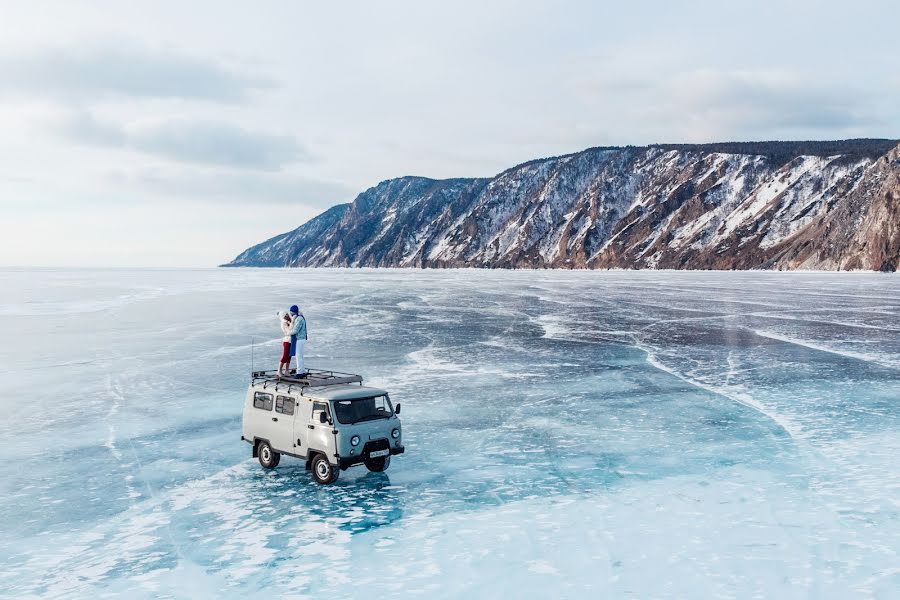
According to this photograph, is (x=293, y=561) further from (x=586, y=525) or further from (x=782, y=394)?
(x=782, y=394)

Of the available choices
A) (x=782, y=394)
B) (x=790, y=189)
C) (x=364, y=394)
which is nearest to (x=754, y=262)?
(x=790, y=189)

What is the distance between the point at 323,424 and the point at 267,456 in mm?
2194

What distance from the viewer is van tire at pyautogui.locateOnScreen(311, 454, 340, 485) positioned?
496 inches

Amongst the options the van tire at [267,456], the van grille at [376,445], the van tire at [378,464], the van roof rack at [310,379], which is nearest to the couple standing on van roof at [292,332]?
the van roof rack at [310,379]

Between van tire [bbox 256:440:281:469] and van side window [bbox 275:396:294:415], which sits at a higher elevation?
van side window [bbox 275:396:294:415]

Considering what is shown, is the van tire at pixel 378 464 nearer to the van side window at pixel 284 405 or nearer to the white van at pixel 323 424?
the white van at pixel 323 424

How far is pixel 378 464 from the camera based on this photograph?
13438mm

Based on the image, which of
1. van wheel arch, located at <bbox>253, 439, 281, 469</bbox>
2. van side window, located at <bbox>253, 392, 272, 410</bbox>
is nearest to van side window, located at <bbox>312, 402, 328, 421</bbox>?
van side window, located at <bbox>253, 392, 272, 410</bbox>

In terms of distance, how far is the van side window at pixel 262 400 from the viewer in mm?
13602

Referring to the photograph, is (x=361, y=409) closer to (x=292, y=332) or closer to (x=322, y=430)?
(x=322, y=430)

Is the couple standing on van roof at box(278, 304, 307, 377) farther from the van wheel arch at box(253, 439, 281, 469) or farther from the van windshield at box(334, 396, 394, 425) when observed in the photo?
the van windshield at box(334, 396, 394, 425)

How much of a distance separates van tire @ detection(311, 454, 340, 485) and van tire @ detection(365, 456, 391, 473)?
0.68 metres

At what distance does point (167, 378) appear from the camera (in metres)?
24.0

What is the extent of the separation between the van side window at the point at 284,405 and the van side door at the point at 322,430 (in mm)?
710
